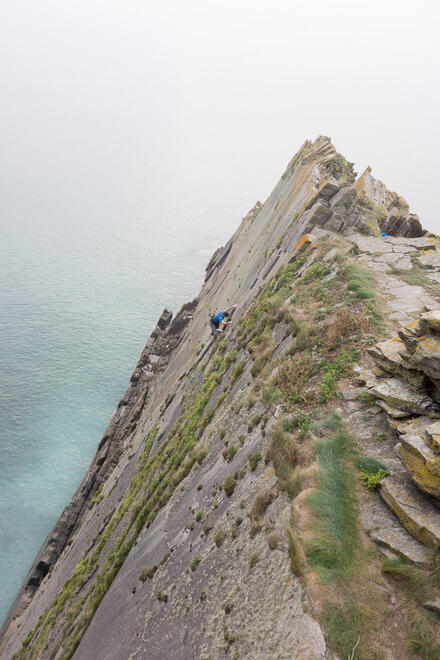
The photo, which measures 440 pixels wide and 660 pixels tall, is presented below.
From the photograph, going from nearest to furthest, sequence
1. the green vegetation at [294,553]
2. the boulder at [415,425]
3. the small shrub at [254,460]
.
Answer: the green vegetation at [294,553] → the boulder at [415,425] → the small shrub at [254,460]

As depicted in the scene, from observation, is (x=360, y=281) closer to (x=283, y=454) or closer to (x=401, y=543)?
(x=283, y=454)

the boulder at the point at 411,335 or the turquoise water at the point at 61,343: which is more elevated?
the boulder at the point at 411,335

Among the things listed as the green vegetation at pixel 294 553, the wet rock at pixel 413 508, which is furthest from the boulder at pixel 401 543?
the green vegetation at pixel 294 553

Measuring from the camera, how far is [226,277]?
125ft

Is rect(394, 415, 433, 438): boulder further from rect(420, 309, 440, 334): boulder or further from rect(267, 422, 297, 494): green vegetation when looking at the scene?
rect(267, 422, 297, 494): green vegetation

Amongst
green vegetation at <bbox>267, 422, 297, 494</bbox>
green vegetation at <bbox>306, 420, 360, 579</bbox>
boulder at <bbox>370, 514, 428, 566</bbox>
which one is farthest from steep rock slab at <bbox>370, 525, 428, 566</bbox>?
green vegetation at <bbox>267, 422, 297, 494</bbox>

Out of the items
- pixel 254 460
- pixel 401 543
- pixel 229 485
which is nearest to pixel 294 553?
pixel 401 543

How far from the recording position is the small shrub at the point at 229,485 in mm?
10242

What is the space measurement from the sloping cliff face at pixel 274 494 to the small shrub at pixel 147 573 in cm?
6

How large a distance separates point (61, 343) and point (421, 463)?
72.2m

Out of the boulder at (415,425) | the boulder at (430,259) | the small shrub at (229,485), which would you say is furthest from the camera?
the boulder at (430,259)

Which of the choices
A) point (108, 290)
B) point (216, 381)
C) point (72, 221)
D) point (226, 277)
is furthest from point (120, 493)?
point (72, 221)

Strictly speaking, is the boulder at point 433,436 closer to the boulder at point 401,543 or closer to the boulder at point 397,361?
the boulder at point 397,361

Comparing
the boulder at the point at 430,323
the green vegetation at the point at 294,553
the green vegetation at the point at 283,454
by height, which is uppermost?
the boulder at the point at 430,323
